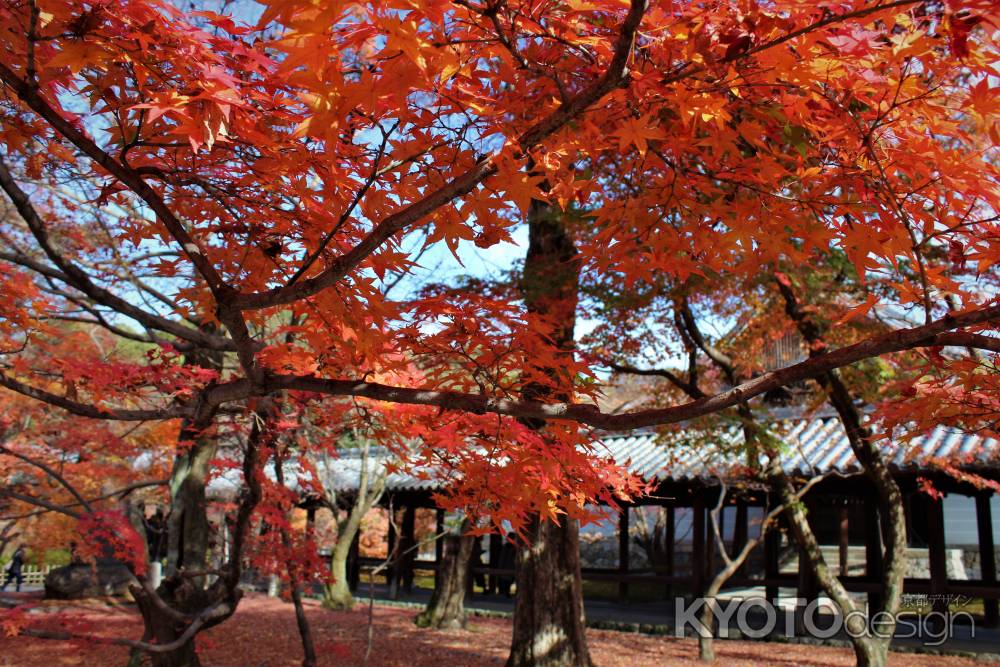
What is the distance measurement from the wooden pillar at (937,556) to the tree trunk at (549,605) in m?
5.68

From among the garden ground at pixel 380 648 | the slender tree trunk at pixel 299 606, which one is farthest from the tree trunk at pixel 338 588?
the slender tree trunk at pixel 299 606

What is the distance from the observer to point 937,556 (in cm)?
997

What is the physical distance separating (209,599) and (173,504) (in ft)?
9.19

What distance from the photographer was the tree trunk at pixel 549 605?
6.69 m

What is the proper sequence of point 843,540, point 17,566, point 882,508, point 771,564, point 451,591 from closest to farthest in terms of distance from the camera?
point 882,508 → point 771,564 → point 451,591 → point 843,540 → point 17,566

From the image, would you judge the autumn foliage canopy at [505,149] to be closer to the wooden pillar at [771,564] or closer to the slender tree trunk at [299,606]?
the slender tree trunk at [299,606]

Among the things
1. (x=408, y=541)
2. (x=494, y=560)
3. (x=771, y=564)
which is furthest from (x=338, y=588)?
(x=771, y=564)

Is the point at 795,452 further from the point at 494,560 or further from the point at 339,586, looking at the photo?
the point at 339,586

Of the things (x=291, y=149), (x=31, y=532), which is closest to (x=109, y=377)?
(x=291, y=149)

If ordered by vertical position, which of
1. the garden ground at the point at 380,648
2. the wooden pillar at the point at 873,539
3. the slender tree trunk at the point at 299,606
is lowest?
the garden ground at the point at 380,648

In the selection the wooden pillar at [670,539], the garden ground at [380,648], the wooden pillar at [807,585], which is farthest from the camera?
the wooden pillar at [670,539]

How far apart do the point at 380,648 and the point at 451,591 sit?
2331 millimetres

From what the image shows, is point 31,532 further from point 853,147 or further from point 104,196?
point 853,147

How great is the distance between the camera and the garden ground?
29.0 ft
